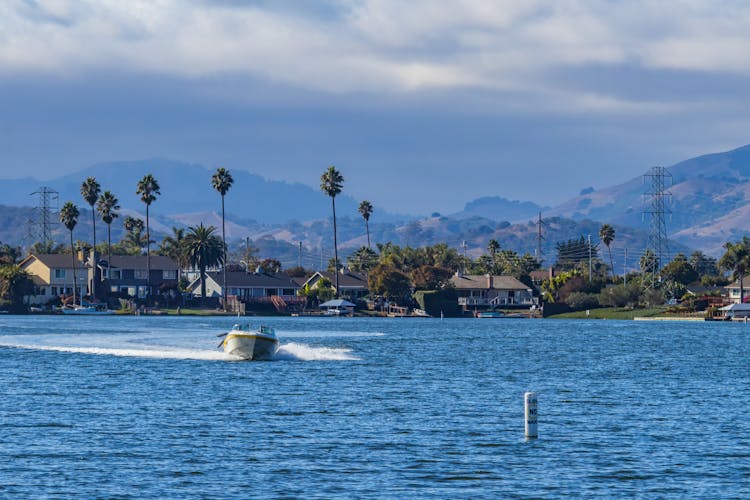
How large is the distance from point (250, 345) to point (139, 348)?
21.3 m

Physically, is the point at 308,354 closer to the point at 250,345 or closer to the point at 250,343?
the point at 250,345

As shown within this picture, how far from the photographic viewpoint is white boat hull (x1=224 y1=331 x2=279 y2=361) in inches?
3447

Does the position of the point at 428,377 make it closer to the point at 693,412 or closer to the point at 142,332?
the point at 693,412

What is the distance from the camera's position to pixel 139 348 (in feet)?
347

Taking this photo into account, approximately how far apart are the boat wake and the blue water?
0.56m

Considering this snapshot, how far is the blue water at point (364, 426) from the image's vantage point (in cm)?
3834

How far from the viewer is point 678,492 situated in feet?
122

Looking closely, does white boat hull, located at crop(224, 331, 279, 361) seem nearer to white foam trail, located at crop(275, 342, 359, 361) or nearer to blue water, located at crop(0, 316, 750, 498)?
blue water, located at crop(0, 316, 750, 498)

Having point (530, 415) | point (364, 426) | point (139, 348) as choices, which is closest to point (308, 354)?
point (139, 348)

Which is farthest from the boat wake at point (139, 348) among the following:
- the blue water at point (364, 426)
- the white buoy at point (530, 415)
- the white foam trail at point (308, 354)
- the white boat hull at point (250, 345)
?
the white buoy at point (530, 415)

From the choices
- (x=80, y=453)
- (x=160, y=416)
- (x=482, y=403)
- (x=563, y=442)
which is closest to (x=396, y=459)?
(x=563, y=442)

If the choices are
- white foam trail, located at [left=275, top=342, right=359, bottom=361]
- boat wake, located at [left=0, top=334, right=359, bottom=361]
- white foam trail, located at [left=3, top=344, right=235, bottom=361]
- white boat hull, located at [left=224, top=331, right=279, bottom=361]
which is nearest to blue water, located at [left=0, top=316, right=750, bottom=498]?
white foam trail, located at [left=275, top=342, right=359, bottom=361]

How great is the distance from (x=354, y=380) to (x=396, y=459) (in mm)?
31472

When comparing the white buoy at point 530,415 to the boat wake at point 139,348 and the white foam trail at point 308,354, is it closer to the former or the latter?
the boat wake at point 139,348
